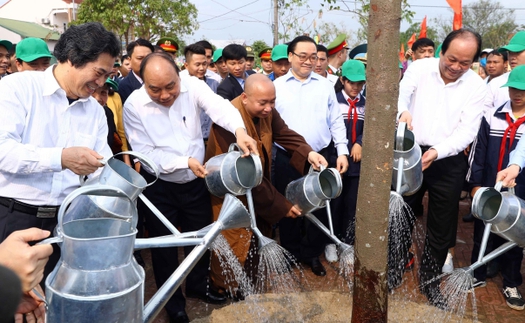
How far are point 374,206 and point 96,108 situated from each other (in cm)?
147

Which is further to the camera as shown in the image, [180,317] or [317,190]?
[180,317]

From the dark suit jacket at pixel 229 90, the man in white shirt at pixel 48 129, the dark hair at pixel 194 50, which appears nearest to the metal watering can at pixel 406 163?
the man in white shirt at pixel 48 129

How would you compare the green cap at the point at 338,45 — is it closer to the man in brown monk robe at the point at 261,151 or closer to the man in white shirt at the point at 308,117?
the man in white shirt at the point at 308,117

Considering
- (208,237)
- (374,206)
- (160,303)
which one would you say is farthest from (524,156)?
(160,303)

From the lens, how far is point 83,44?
2.04 metres

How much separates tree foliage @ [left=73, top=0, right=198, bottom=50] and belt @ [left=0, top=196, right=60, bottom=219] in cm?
1827

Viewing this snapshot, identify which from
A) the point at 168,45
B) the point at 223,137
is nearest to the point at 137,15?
the point at 168,45

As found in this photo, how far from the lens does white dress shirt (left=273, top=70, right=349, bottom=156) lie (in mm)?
3891

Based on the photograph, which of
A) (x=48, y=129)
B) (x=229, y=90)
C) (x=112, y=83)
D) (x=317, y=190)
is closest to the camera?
(x=48, y=129)

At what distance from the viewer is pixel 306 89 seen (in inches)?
156

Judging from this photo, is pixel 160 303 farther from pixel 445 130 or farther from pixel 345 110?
pixel 345 110

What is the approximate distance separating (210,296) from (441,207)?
184 cm

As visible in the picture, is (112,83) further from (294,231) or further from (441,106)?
(441,106)

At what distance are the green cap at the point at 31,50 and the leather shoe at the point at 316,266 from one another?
121 inches
